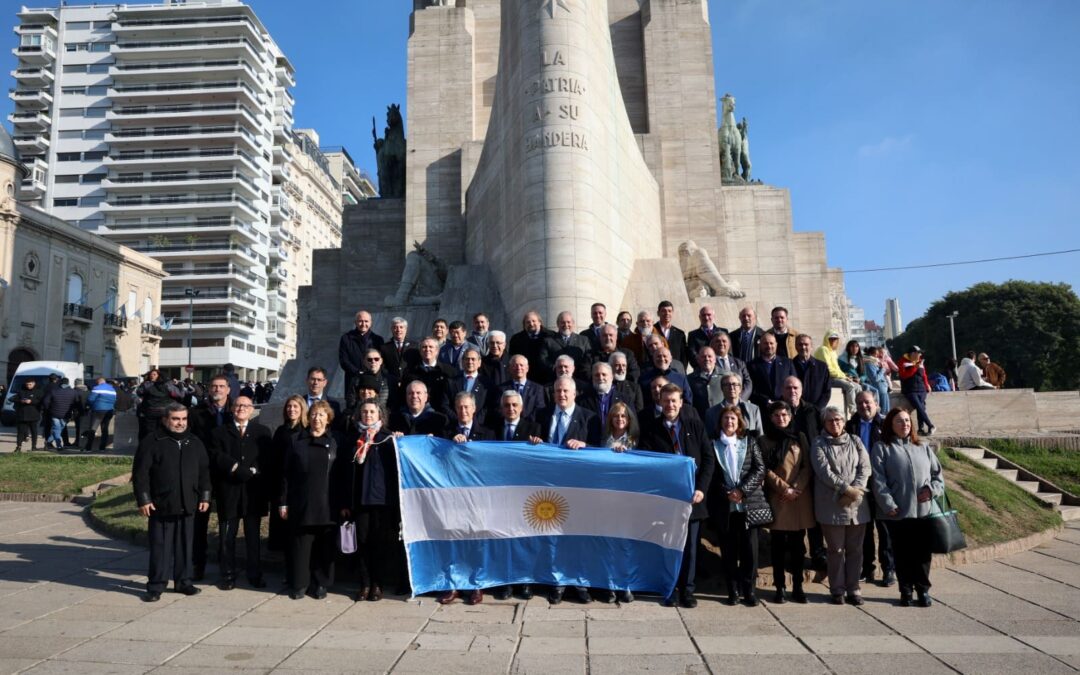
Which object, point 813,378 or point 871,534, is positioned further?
point 813,378

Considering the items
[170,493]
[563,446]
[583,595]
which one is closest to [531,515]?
[563,446]

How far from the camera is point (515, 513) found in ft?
21.4

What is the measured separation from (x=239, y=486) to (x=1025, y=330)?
59.0 metres

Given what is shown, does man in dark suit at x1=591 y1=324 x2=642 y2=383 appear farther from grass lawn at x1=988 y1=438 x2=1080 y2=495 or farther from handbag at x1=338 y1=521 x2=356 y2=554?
grass lawn at x1=988 y1=438 x2=1080 y2=495

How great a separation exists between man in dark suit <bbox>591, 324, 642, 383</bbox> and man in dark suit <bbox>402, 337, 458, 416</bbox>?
1.59 meters

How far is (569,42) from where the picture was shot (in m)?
14.5

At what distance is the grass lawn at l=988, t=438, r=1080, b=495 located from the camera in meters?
12.4

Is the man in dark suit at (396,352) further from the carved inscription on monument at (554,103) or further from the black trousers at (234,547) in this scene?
the carved inscription on monument at (554,103)

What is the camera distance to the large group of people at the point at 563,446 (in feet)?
20.6

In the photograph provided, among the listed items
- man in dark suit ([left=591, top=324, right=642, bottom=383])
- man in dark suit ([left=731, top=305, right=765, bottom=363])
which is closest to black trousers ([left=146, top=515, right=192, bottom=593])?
man in dark suit ([left=591, top=324, right=642, bottom=383])

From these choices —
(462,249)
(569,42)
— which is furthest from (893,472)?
(462,249)

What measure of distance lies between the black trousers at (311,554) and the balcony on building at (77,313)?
46.5 meters

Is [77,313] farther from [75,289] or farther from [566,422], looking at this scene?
[566,422]

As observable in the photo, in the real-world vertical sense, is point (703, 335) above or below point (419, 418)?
above
